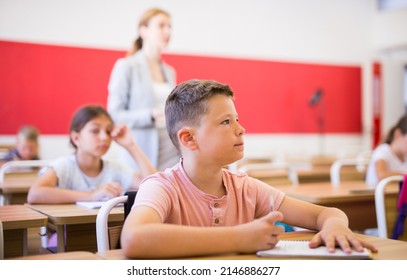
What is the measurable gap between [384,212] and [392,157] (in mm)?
1204

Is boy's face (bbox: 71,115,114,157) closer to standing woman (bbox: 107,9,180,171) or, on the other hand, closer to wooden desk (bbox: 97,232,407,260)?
standing woman (bbox: 107,9,180,171)

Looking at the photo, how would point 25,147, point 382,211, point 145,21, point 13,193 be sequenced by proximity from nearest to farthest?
point 382,211 → point 13,193 → point 145,21 → point 25,147

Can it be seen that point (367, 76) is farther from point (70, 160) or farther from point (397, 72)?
point (70, 160)

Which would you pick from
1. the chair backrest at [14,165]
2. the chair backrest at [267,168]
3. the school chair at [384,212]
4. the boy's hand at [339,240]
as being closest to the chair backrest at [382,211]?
the school chair at [384,212]

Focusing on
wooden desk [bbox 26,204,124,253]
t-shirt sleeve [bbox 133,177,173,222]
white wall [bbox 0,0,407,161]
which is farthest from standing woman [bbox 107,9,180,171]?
t-shirt sleeve [bbox 133,177,173,222]

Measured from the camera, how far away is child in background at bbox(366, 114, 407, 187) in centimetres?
317

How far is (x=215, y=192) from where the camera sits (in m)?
1.38

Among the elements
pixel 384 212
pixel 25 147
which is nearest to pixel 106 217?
pixel 384 212

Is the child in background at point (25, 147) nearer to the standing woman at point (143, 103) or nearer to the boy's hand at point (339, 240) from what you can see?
the standing woman at point (143, 103)

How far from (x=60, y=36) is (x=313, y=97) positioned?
3.82m

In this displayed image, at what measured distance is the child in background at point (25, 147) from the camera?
11.6 feet

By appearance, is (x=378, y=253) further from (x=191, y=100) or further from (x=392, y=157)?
(x=392, y=157)

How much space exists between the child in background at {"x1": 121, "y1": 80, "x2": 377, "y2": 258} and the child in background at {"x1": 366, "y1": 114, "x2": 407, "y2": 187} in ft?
6.18
